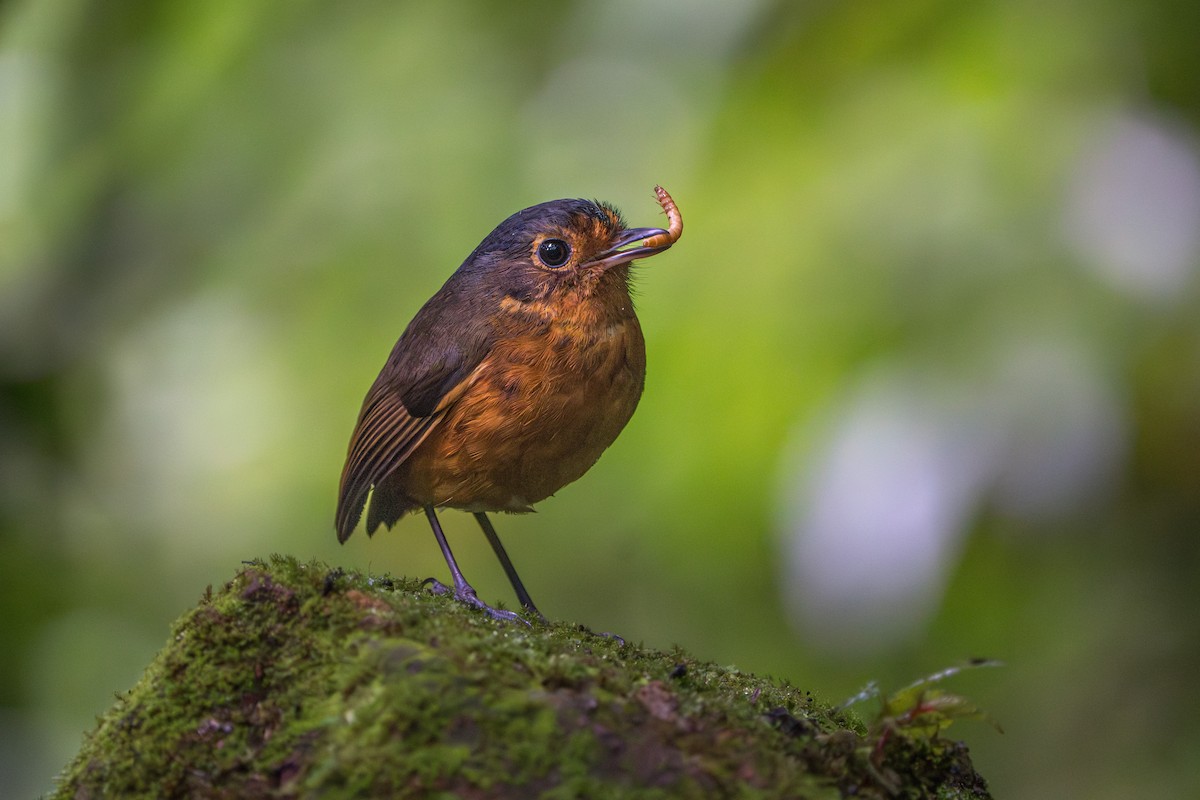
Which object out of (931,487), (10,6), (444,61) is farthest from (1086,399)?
(10,6)

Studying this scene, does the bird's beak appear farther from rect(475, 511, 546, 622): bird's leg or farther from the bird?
rect(475, 511, 546, 622): bird's leg

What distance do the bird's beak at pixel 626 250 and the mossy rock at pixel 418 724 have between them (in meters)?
1.84

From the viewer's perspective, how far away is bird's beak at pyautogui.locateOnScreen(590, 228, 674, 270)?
13.2ft

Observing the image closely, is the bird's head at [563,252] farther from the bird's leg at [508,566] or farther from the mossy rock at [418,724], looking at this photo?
the mossy rock at [418,724]

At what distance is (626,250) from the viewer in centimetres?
406

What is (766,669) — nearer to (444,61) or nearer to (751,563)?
(751,563)

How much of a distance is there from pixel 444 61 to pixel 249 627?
3.97m

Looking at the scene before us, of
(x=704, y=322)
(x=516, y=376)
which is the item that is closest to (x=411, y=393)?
(x=516, y=376)

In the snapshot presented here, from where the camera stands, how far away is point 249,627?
2297mm

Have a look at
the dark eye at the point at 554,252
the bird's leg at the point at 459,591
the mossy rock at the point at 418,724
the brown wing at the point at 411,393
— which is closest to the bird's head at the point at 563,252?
the dark eye at the point at 554,252

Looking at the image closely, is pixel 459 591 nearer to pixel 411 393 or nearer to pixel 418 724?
pixel 411 393

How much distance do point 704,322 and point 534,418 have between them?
4.76 ft

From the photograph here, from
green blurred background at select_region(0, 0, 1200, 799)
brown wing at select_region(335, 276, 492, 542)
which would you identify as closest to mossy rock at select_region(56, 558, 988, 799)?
brown wing at select_region(335, 276, 492, 542)

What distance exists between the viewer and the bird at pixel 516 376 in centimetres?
382
